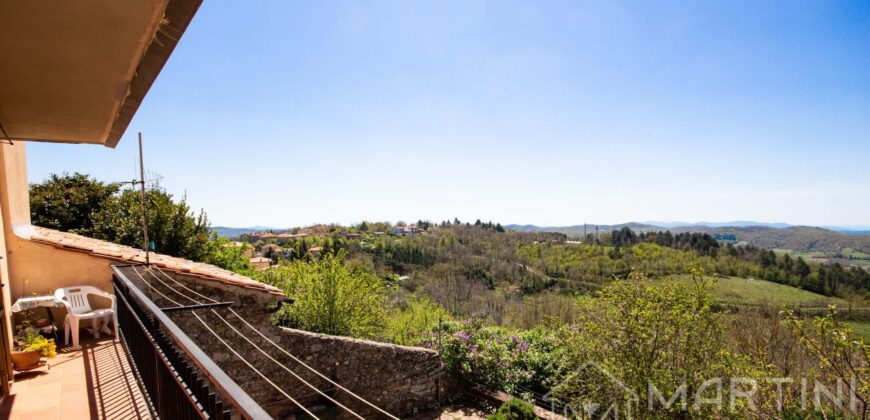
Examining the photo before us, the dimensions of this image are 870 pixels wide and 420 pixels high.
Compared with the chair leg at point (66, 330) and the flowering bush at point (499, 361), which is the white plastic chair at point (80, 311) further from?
the flowering bush at point (499, 361)

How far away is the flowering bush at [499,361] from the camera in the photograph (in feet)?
32.7

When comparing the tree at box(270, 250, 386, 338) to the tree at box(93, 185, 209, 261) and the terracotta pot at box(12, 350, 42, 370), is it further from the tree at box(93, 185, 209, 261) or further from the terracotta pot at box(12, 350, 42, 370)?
the terracotta pot at box(12, 350, 42, 370)

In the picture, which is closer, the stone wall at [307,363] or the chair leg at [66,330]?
the chair leg at [66,330]

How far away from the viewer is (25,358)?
12.2 feet

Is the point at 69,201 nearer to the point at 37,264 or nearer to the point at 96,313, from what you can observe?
the point at 37,264

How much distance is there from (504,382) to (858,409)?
638 centimetres

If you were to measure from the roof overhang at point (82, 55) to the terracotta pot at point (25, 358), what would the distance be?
2168 millimetres

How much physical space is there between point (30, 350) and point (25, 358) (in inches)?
3.2

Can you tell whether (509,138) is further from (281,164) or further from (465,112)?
(281,164)

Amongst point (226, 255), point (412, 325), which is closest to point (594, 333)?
point (412, 325)

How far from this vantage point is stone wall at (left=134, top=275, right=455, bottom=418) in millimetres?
5879

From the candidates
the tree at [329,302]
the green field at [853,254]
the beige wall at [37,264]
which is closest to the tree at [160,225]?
the tree at [329,302]

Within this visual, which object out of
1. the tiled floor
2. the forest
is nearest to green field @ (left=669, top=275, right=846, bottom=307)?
the forest

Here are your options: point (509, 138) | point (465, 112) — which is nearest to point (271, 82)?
point (465, 112)
